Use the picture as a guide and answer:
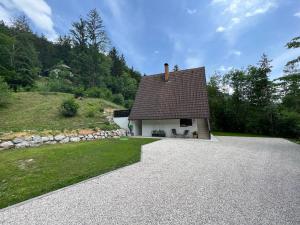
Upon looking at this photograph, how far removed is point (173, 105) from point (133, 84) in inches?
915

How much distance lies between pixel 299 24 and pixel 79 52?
3218cm

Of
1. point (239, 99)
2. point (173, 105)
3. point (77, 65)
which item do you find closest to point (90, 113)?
point (173, 105)

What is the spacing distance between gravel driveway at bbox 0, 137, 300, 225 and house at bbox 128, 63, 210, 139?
8184mm

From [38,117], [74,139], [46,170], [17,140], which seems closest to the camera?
[46,170]

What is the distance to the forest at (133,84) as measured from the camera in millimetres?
18234

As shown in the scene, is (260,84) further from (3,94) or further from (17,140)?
(3,94)

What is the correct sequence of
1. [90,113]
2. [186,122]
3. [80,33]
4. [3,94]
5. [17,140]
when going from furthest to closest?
Answer: [80,33]
[90,113]
[186,122]
[3,94]
[17,140]

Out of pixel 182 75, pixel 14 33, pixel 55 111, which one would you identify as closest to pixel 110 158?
pixel 55 111

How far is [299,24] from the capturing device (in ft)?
35.0

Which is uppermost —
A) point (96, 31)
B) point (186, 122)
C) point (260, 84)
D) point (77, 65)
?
point (96, 31)

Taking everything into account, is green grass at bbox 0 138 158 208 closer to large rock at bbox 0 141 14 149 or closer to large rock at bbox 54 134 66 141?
large rock at bbox 0 141 14 149

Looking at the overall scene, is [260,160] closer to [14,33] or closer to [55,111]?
[55,111]

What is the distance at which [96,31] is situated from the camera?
3067cm

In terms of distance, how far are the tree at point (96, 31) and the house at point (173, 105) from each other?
1931 centimetres
